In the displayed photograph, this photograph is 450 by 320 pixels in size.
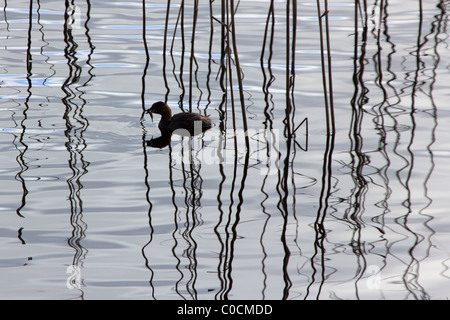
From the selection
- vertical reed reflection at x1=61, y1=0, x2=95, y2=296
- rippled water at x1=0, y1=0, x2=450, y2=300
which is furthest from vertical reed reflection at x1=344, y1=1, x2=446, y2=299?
vertical reed reflection at x1=61, y1=0, x2=95, y2=296

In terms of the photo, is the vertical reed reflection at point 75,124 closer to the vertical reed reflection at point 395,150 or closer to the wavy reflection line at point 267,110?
the wavy reflection line at point 267,110

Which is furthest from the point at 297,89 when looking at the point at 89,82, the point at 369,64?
the point at 89,82

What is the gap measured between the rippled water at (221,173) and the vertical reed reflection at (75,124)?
2 centimetres

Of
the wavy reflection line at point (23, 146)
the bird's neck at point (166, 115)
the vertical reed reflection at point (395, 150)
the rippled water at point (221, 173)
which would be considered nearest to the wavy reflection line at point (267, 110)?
the rippled water at point (221, 173)

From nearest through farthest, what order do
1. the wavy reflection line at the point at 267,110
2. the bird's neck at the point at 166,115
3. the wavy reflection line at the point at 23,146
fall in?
1. the wavy reflection line at the point at 267,110
2. the wavy reflection line at the point at 23,146
3. the bird's neck at the point at 166,115

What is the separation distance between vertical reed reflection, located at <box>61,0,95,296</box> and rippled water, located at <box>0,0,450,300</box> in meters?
0.02

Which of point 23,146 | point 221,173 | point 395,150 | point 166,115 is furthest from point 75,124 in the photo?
point 395,150

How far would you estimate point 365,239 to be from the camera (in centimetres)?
573

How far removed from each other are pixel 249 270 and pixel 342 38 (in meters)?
7.05

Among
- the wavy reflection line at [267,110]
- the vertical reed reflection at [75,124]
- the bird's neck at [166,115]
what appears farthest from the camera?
the bird's neck at [166,115]

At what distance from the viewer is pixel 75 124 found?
8125 millimetres

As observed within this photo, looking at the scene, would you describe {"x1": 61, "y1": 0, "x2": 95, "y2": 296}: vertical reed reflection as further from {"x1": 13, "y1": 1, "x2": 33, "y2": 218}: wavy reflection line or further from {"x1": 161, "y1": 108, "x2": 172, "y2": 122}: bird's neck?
{"x1": 161, "y1": 108, "x2": 172, "y2": 122}: bird's neck

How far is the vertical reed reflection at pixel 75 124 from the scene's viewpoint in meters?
5.73
